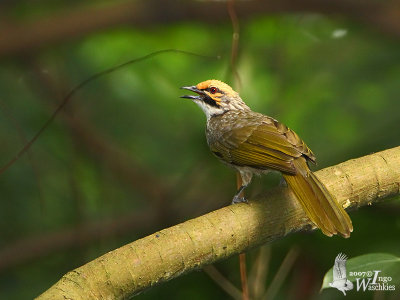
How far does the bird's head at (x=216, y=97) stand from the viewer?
3.68 meters

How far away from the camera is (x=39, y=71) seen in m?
4.67

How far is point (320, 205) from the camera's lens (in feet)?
8.61

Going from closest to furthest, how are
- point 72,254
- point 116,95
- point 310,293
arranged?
point 310,293 < point 72,254 < point 116,95

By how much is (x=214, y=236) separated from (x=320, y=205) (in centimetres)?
44

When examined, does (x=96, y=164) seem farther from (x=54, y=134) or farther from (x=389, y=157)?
(x=389, y=157)

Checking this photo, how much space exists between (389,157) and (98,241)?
6.79ft

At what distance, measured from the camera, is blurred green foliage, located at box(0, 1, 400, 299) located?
14.0 ft

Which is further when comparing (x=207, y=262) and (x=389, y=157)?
(x=389, y=157)

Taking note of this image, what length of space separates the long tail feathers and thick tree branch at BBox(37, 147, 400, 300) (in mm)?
70

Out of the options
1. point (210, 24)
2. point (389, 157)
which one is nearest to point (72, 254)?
point (210, 24)

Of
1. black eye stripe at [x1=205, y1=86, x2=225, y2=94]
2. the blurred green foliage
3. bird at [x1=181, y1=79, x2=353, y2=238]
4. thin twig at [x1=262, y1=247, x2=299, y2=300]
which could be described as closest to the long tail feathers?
bird at [x1=181, y1=79, x2=353, y2=238]

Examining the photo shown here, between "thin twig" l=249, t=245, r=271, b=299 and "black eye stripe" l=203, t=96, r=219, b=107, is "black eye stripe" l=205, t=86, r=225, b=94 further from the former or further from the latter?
"thin twig" l=249, t=245, r=271, b=299
